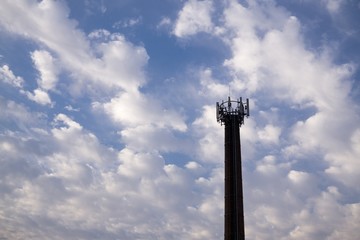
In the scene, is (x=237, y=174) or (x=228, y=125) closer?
(x=237, y=174)

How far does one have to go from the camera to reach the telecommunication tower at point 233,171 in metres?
48.5

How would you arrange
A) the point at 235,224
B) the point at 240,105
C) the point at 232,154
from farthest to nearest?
the point at 240,105, the point at 232,154, the point at 235,224

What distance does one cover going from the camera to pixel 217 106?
56.8 metres

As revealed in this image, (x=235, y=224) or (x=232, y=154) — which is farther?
(x=232, y=154)

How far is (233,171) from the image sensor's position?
168 feet

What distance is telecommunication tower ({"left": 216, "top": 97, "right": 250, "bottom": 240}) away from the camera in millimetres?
48500

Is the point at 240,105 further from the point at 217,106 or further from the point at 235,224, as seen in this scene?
the point at 235,224

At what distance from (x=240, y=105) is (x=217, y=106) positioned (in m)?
3.28

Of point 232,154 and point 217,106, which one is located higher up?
point 217,106

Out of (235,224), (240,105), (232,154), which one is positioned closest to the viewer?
(235,224)

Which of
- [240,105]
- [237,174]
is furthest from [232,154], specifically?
[240,105]

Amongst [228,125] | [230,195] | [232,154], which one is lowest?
[230,195]

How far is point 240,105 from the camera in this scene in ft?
184

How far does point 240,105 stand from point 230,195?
13267 mm
